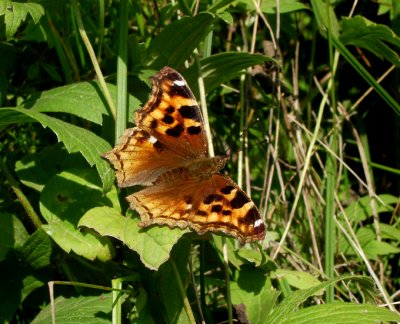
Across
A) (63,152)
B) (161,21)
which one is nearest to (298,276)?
(63,152)

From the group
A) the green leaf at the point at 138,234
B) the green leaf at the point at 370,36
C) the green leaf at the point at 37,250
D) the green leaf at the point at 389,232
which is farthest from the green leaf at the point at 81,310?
the green leaf at the point at 370,36

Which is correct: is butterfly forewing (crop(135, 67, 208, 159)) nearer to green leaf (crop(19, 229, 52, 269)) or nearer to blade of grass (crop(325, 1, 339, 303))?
green leaf (crop(19, 229, 52, 269))

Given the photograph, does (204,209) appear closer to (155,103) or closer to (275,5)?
(155,103)

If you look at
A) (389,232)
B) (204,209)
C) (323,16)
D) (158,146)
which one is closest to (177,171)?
(158,146)

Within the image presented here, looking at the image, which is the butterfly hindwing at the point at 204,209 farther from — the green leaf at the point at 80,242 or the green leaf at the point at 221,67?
the green leaf at the point at 221,67

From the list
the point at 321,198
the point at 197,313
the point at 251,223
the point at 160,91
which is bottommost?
the point at 197,313

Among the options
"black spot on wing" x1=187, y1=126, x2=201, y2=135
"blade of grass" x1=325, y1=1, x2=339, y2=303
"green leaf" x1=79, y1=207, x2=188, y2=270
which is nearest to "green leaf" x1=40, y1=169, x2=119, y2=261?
"green leaf" x1=79, y1=207, x2=188, y2=270

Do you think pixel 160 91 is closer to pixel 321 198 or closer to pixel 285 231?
pixel 285 231

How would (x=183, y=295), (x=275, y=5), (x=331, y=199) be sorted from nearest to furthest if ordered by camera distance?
(x=183, y=295), (x=331, y=199), (x=275, y=5)
